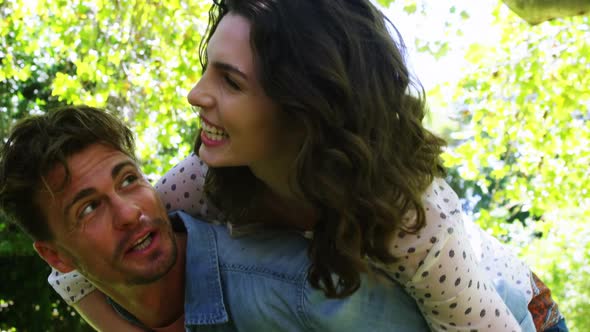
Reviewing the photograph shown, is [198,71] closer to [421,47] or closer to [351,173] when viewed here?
[421,47]

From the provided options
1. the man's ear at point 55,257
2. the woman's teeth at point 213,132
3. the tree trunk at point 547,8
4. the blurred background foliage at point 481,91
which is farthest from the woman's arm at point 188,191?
the blurred background foliage at point 481,91

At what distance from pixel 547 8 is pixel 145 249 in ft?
4.72

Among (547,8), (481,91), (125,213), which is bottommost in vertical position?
(481,91)

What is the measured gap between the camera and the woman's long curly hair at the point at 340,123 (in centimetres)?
173

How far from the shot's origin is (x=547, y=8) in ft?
7.34

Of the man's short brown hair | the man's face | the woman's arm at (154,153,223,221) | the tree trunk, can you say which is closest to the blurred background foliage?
the tree trunk

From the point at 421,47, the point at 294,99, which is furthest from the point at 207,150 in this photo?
the point at 421,47

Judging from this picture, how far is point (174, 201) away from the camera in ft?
7.48

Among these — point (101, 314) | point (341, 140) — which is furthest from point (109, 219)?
point (341, 140)

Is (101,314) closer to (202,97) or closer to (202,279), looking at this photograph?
(202,279)

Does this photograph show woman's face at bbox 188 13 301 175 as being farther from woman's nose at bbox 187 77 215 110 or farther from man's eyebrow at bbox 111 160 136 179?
man's eyebrow at bbox 111 160 136 179

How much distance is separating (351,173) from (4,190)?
107 centimetres

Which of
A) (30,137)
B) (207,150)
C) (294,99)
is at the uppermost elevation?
(294,99)

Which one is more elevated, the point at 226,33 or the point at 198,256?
the point at 226,33
